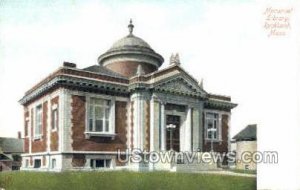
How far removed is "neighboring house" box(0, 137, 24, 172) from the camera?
25.5ft

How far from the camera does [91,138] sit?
1179 cm

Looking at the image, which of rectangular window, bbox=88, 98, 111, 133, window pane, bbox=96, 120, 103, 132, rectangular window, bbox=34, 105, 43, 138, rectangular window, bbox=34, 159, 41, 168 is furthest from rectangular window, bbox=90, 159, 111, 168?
rectangular window, bbox=34, 105, 43, 138

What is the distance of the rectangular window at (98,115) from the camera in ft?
37.3

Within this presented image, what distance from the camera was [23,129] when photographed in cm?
959

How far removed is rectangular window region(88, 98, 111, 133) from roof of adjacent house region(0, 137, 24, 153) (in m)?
2.63

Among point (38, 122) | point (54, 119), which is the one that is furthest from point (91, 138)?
point (38, 122)

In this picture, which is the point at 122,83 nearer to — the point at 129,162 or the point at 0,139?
the point at 129,162

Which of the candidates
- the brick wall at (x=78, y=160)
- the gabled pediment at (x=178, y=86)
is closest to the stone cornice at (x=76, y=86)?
the gabled pediment at (x=178, y=86)

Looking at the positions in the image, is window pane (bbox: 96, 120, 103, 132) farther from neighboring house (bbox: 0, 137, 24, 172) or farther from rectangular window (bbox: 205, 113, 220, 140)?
rectangular window (bbox: 205, 113, 220, 140)

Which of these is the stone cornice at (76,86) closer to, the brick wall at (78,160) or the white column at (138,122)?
the white column at (138,122)

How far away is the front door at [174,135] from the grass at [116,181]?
4.36 m

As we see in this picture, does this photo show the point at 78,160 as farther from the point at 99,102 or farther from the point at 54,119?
the point at 99,102

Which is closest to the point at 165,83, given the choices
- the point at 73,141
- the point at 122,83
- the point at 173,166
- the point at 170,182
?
the point at 122,83

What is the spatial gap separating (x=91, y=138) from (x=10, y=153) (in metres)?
3.32
